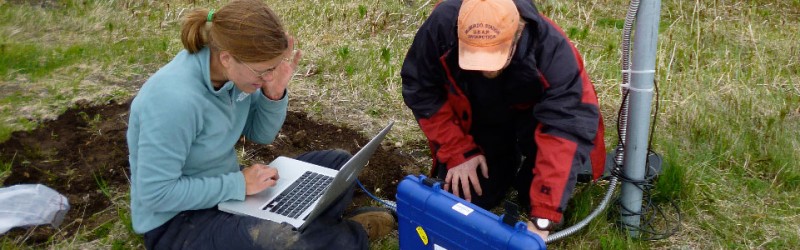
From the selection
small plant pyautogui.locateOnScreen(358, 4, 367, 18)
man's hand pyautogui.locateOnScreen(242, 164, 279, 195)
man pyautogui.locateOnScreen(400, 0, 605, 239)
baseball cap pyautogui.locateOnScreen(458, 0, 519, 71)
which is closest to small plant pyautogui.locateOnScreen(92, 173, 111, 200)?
man's hand pyautogui.locateOnScreen(242, 164, 279, 195)

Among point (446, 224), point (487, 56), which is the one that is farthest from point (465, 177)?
point (487, 56)

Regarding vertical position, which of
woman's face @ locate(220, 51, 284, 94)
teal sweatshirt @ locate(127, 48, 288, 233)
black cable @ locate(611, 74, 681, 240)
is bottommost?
black cable @ locate(611, 74, 681, 240)

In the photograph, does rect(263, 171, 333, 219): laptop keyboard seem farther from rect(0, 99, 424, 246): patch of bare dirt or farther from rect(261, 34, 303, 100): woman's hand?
rect(0, 99, 424, 246): patch of bare dirt

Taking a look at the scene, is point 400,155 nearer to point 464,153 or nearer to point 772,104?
point 464,153

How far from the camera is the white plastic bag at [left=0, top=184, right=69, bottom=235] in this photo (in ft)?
10.2

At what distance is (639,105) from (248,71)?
1.45 meters

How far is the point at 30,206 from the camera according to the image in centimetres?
318

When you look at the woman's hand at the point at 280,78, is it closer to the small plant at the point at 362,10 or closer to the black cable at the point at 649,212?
the black cable at the point at 649,212

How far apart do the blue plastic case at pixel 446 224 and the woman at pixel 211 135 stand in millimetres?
280

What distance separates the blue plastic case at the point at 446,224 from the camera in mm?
2223

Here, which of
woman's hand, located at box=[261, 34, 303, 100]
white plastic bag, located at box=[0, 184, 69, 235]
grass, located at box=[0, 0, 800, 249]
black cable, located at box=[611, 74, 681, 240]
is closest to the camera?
woman's hand, located at box=[261, 34, 303, 100]

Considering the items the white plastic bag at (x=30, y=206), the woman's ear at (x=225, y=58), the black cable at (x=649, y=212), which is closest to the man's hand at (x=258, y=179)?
the woman's ear at (x=225, y=58)

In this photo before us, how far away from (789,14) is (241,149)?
4.67 metres

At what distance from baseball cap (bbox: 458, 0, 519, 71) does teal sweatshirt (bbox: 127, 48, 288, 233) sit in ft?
2.71
